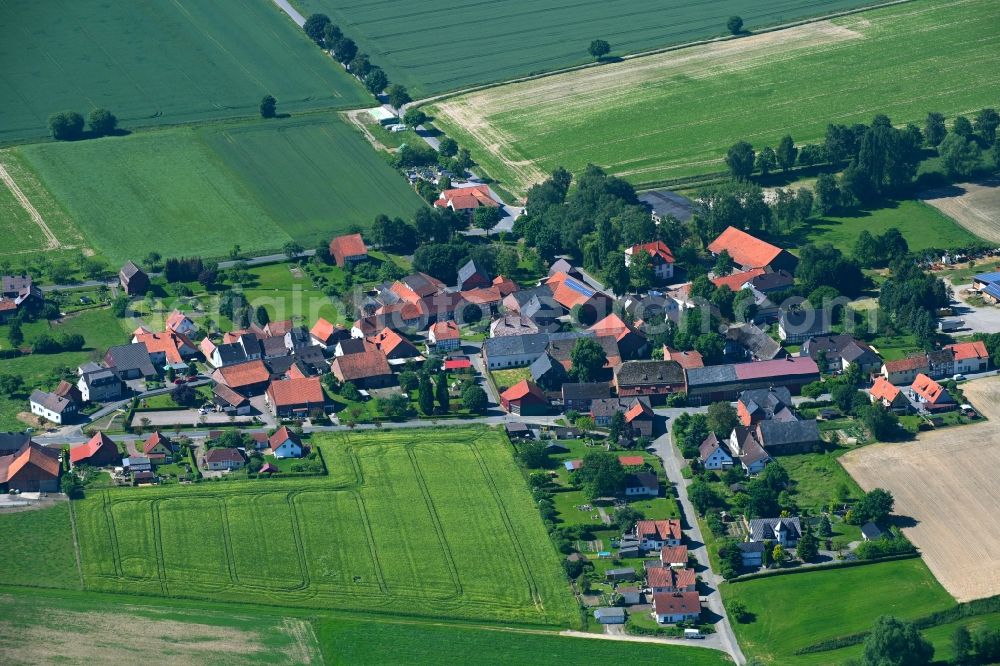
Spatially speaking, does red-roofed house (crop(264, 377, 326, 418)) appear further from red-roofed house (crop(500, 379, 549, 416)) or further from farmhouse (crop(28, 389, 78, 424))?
farmhouse (crop(28, 389, 78, 424))

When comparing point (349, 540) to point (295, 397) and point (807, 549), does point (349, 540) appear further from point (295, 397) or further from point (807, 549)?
point (807, 549)

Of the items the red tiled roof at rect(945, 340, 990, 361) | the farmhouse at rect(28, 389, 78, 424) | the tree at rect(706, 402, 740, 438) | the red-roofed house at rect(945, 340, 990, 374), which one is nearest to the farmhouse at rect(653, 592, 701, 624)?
the tree at rect(706, 402, 740, 438)

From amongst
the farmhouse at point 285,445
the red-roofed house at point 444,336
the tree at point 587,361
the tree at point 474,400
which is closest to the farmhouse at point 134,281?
the red-roofed house at point 444,336

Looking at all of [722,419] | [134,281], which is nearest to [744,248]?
[722,419]

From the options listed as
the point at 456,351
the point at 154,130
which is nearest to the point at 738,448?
the point at 456,351

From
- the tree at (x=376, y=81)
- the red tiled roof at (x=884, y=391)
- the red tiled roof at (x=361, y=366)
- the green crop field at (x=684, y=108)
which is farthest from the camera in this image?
the tree at (x=376, y=81)

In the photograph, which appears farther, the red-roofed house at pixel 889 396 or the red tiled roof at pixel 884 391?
the red tiled roof at pixel 884 391

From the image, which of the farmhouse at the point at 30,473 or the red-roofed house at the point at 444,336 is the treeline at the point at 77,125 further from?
the farmhouse at the point at 30,473
